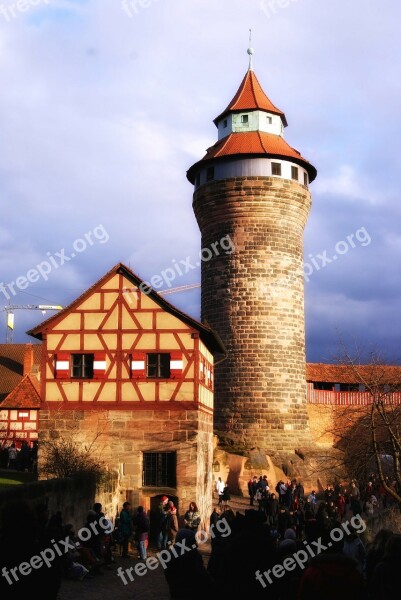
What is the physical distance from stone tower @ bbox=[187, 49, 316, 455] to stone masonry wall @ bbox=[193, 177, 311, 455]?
0.12ft

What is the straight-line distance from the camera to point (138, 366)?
21.5m

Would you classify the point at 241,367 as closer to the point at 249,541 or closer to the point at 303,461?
the point at 303,461

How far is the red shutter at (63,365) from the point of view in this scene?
21734mm

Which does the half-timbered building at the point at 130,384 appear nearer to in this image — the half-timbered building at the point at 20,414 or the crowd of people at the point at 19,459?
the crowd of people at the point at 19,459

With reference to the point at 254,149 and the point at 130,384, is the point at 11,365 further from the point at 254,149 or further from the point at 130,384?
the point at 130,384

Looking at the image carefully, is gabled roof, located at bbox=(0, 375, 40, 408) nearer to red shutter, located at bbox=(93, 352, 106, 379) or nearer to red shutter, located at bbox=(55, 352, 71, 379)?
red shutter, located at bbox=(55, 352, 71, 379)

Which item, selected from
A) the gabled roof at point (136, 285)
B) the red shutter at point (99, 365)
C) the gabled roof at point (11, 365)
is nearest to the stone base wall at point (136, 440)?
the red shutter at point (99, 365)

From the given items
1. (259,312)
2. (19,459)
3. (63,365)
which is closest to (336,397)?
(259,312)

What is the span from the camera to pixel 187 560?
25.7 ft

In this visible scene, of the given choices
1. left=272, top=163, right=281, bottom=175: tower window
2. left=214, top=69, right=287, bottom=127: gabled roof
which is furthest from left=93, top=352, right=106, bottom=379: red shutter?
left=214, top=69, right=287, bottom=127: gabled roof

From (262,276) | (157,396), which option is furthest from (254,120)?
(157,396)

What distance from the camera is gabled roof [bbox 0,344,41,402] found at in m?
44.6

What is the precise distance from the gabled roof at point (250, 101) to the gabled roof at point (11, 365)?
19.3 m

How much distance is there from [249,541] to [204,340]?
17.4 metres
